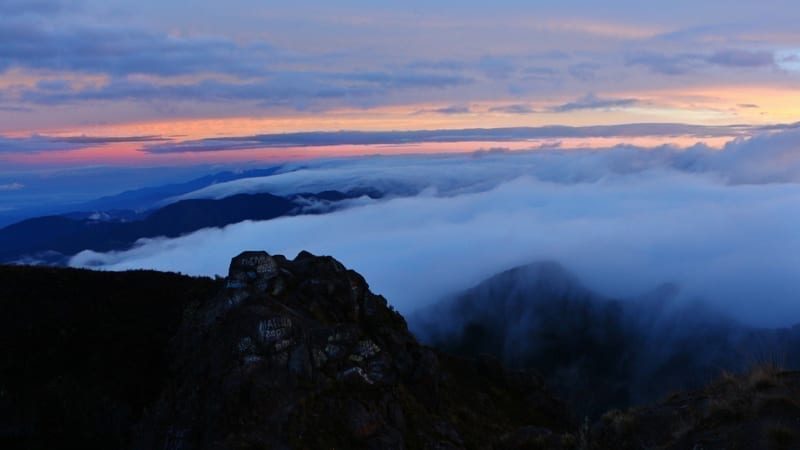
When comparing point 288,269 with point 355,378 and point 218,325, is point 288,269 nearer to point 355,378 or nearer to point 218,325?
point 218,325

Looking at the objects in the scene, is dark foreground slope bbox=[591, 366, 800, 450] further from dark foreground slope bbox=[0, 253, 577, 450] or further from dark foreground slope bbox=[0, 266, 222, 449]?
dark foreground slope bbox=[0, 266, 222, 449]

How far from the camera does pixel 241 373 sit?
24469 millimetres

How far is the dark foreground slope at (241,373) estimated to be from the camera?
940 inches

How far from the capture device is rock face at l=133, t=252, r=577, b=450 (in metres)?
23.4

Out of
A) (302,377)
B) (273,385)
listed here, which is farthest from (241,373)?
(302,377)

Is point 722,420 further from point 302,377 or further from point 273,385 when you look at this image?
point 273,385

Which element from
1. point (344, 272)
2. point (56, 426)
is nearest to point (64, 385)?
point (56, 426)

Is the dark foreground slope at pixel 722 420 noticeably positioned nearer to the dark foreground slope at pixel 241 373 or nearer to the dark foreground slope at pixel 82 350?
the dark foreground slope at pixel 241 373

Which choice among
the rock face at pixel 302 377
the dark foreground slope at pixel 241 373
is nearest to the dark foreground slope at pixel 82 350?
the dark foreground slope at pixel 241 373

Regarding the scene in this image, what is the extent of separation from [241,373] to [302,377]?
242 cm

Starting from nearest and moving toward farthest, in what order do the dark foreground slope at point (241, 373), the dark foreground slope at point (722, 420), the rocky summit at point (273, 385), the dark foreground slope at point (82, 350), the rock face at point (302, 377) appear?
the dark foreground slope at point (722, 420)
the rocky summit at point (273, 385)
the rock face at point (302, 377)
the dark foreground slope at point (241, 373)
the dark foreground slope at point (82, 350)

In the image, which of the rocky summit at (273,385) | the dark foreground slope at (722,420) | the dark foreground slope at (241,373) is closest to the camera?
the dark foreground slope at (722,420)

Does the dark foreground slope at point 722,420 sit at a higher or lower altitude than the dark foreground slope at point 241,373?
higher

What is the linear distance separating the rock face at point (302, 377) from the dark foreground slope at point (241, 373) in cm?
6
